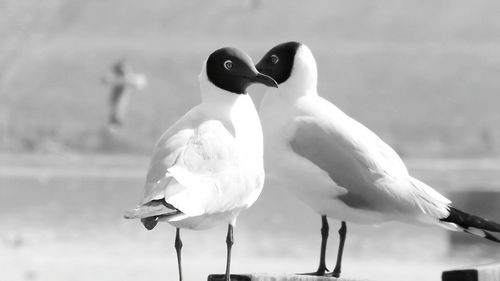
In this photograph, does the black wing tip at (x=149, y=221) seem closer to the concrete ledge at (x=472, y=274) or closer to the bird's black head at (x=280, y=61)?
the concrete ledge at (x=472, y=274)

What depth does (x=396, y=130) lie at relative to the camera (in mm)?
44188

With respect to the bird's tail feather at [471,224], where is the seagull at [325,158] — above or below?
above

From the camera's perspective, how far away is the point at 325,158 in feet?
18.8

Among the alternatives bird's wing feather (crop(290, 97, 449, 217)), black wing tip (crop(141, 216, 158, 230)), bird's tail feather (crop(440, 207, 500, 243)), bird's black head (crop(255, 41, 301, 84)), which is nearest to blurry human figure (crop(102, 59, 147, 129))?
bird's black head (crop(255, 41, 301, 84))

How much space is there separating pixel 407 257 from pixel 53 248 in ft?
12.5

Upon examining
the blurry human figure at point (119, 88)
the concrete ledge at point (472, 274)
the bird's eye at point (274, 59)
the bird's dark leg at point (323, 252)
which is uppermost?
the blurry human figure at point (119, 88)

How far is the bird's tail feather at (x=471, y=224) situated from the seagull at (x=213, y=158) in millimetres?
849

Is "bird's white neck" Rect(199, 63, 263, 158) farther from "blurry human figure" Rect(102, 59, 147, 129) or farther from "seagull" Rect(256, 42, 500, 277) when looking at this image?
"blurry human figure" Rect(102, 59, 147, 129)

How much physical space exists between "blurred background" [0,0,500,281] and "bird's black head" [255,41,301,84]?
638cm

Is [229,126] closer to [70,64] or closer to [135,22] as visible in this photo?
[70,64]

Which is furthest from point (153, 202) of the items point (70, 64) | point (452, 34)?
point (452, 34)

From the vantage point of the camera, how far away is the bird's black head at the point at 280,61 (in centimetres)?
577

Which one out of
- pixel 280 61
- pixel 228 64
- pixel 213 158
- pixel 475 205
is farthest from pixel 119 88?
pixel 213 158

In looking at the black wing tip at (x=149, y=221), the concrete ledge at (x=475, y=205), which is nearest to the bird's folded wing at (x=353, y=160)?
the black wing tip at (x=149, y=221)
